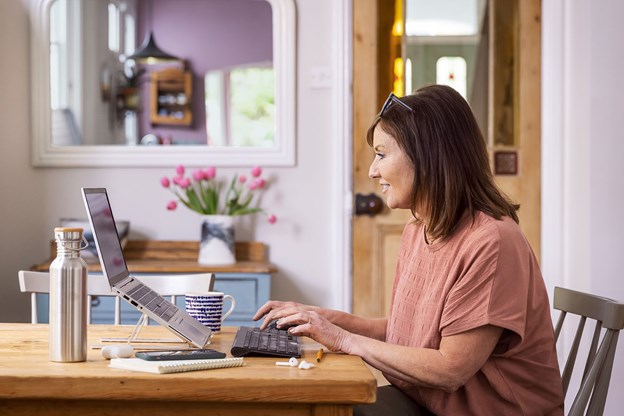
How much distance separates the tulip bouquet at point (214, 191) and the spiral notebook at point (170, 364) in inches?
85.5

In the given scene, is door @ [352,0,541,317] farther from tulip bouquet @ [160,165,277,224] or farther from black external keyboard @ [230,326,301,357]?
black external keyboard @ [230,326,301,357]

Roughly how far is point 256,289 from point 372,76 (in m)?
1.02

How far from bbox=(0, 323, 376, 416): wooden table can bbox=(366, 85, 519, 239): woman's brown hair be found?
1.46 feet

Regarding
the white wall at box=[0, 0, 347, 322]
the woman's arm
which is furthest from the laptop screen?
the white wall at box=[0, 0, 347, 322]

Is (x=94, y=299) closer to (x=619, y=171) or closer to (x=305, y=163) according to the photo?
(x=305, y=163)

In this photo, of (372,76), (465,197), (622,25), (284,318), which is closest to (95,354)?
(284,318)

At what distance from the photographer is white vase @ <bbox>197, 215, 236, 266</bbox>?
3.63 m

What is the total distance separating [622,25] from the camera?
2.94 meters

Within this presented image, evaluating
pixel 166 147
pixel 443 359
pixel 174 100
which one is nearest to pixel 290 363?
pixel 443 359

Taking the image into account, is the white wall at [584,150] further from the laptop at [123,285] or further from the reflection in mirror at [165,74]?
the laptop at [123,285]

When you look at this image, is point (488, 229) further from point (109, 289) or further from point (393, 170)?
point (109, 289)

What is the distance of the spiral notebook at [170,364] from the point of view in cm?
147

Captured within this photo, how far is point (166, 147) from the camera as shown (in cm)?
383

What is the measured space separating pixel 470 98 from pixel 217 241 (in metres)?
1.22
